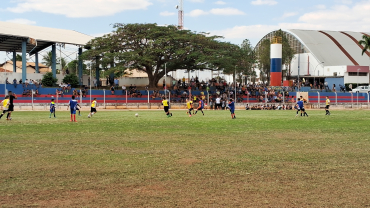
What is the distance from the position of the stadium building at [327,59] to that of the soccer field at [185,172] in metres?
70.3

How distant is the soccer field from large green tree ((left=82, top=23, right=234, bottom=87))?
4105 cm

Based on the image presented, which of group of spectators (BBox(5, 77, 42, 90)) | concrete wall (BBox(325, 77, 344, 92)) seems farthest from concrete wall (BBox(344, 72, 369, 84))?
group of spectators (BBox(5, 77, 42, 90))

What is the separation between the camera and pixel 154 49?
55.7 m

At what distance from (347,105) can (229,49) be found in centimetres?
1751

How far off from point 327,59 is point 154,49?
4568cm

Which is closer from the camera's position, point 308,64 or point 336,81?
point 336,81

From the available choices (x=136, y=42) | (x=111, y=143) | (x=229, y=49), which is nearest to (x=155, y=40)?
(x=136, y=42)

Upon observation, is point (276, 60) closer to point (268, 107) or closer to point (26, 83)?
point (268, 107)

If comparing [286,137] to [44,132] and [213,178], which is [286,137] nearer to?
[213,178]

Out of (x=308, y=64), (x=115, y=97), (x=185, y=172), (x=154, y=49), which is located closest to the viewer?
(x=185, y=172)

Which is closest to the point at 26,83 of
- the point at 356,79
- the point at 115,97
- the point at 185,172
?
the point at 115,97

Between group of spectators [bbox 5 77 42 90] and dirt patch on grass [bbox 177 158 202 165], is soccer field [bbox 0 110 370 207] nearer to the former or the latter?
dirt patch on grass [bbox 177 158 202 165]

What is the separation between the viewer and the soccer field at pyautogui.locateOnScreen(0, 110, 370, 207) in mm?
7405

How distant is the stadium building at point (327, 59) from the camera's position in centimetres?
8212
